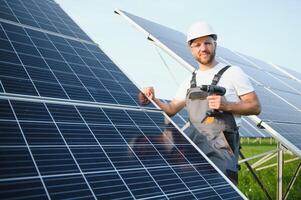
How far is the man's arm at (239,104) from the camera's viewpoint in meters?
5.13

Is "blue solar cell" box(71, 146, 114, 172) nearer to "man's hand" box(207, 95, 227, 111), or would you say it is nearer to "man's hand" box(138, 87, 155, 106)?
"man's hand" box(207, 95, 227, 111)

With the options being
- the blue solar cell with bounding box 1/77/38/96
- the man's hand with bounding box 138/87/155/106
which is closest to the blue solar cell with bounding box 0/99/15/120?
the blue solar cell with bounding box 1/77/38/96


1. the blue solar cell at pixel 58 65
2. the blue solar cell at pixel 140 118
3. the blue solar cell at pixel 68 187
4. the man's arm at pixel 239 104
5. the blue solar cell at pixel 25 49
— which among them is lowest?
the blue solar cell at pixel 68 187

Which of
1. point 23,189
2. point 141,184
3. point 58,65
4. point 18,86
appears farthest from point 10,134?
point 58,65

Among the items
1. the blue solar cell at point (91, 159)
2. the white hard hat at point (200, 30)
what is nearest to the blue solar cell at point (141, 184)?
the blue solar cell at point (91, 159)

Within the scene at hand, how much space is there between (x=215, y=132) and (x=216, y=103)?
0.44 meters

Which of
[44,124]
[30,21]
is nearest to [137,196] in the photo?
[44,124]

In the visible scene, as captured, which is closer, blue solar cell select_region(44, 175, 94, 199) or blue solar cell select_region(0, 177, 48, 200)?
Result: blue solar cell select_region(0, 177, 48, 200)

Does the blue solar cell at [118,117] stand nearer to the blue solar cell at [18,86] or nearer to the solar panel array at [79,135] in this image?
the solar panel array at [79,135]

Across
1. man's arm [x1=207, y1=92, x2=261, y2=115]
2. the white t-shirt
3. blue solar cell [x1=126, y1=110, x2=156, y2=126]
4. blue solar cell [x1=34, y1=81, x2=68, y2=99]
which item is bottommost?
man's arm [x1=207, y1=92, x2=261, y2=115]

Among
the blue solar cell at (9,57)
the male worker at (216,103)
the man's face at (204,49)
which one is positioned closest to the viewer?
the blue solar cell at (9,57)

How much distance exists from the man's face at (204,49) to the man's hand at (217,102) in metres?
0.69

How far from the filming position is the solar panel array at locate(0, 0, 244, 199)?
10.9 ft

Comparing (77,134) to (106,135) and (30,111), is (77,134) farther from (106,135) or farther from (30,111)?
(30,111)
